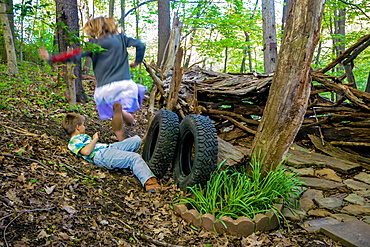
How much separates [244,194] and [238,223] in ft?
1.21

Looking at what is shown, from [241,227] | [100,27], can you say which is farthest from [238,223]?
[100,27]

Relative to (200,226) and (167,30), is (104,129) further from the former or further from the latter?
(167,30)

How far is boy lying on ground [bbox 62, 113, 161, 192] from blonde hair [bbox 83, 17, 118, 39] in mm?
1260

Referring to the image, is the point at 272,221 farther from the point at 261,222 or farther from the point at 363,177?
the point at 363,177

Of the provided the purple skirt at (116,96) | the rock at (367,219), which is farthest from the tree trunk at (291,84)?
the purple skirt at (116,96)

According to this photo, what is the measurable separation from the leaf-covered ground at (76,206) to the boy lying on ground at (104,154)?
0.37ft

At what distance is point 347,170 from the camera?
412cm

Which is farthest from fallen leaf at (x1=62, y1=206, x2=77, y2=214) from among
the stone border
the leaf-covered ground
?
the stone border

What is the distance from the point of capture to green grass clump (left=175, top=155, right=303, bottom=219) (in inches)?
121

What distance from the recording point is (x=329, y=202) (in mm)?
3318

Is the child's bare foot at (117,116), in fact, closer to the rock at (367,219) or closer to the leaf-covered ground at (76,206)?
the leaf-covered ground at (76,206)

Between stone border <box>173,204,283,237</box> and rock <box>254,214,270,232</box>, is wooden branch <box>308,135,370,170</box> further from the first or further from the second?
rock <box>254,214,270,232</box>

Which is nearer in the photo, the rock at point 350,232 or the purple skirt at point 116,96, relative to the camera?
the rock at point 350,232

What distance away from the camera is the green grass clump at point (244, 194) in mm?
3076
